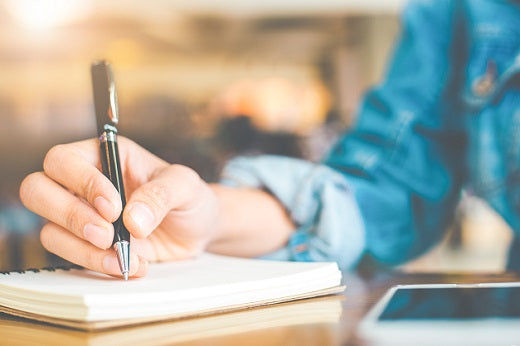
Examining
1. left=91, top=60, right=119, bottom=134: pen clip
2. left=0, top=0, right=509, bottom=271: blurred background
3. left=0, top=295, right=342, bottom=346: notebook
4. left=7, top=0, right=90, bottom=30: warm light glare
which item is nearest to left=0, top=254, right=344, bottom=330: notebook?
left=0, top=295, right=342, bottom=346: notebook

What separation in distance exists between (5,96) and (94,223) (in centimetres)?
702

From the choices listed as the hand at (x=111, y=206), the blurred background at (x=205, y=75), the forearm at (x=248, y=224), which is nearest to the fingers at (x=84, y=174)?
the hand at (x=111, y=206)

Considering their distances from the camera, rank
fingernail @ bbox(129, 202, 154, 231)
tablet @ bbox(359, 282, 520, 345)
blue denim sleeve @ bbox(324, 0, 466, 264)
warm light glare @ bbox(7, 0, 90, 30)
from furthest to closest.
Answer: warm light glare @ bbox(7, 0, 90, 30), blue denim sleeve @ bbox(324, 0, 466, 264), fingernail @ bbox(129, 202, 154, 231), tablet @ bbox(359, 282, 520, 345)

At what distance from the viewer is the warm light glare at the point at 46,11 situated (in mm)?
4727

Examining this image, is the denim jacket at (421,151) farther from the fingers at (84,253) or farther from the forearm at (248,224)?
the fingers at (84,253)

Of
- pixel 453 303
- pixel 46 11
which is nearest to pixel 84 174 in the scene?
pixel 453 303

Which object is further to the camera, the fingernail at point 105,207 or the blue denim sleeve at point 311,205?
the blue denim sleeve at point 311,205

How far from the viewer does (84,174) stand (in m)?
0.47

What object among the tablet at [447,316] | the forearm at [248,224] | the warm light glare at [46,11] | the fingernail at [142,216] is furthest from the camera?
the warm light glare at [46,11]

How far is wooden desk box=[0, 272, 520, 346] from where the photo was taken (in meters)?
0.34

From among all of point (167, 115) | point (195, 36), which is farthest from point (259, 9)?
point (167, 115)

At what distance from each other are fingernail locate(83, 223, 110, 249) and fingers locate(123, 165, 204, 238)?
19 mm

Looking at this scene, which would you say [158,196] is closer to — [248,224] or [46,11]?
[248,224]

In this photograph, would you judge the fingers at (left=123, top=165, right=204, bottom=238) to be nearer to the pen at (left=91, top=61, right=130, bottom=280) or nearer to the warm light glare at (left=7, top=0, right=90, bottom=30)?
the pen at (left=91, top=61, right=130, bottom=280)
